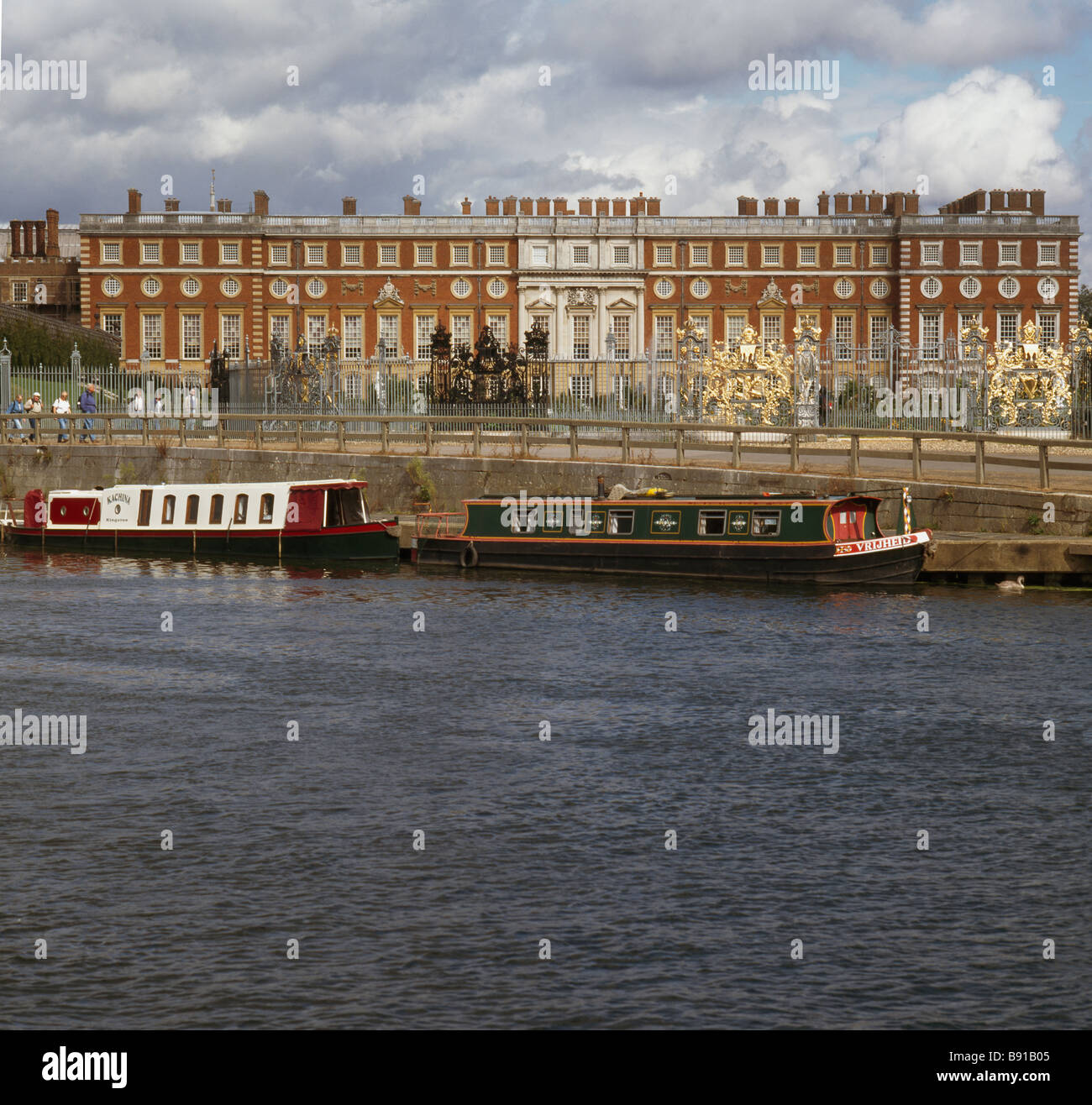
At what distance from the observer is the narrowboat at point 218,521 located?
31.5m

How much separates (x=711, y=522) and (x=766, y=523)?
1028mm

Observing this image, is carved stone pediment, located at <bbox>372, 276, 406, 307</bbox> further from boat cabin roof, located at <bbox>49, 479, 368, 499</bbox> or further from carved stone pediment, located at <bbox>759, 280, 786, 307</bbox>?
boat cabin roof, located at <bbox>49, 479, 368, 499</bbox>

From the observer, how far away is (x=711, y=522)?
2772 centimetres

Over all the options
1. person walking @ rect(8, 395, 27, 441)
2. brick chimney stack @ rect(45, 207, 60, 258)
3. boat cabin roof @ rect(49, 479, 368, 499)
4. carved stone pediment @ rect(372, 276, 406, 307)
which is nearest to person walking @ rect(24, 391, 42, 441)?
person walking @ rect(8, 395, 27, 441)

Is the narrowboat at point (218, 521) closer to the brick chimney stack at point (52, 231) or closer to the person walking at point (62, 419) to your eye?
the person walking at point (62, 419)

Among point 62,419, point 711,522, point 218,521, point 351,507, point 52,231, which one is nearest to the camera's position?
point 711,522

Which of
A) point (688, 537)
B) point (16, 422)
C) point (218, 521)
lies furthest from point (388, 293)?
point (688, 537)

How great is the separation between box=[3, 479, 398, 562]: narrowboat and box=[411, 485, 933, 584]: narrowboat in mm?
1586

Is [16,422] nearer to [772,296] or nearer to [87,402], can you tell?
[87,402]

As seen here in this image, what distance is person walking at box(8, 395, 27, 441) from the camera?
39812mm

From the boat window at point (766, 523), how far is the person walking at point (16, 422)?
2094 centimetres

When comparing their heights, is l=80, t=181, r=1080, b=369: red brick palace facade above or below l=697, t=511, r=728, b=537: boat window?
above

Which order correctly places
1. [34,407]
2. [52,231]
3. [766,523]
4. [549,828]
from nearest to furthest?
[549,828]
[766,523]
[34,407]
[52,231]

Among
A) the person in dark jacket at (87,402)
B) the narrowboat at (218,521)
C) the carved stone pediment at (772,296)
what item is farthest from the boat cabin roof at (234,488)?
the carved stone pediment at (772,296)
